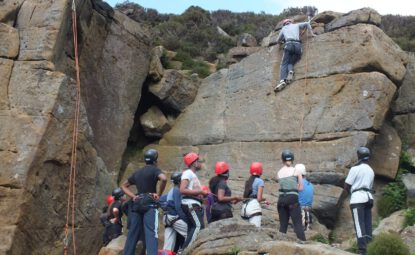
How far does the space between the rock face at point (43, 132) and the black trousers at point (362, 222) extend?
736 centimetres

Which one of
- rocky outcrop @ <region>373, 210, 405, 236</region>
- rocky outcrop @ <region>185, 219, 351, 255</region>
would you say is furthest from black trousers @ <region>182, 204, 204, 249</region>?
rocky outcrop @ <region>373, 210, 405, 236</region>

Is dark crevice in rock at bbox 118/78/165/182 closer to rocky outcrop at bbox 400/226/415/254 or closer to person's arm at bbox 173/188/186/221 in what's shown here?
person's arm at bbox 173/188/186/221

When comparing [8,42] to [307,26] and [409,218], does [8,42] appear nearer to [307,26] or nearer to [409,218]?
[307,26]

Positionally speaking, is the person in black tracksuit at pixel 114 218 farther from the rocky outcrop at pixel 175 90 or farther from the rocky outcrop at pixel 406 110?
the rocky outcrop at pixel 406 110

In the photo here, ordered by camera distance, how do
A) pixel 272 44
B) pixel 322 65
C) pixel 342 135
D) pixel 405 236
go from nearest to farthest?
pixel 405 236
pixel 342 135
pixel 322 65
pixel 272 44

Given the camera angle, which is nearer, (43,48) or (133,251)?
(133,251)

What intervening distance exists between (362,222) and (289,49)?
7.98 metres

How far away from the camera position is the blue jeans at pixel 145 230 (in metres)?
10.6

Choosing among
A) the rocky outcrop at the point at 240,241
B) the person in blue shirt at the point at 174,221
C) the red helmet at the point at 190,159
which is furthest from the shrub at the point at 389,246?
the red helmet at the point at 190,159

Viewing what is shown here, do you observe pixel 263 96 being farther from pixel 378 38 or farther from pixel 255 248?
pixel 255 248

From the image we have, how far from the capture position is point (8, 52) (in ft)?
50.1

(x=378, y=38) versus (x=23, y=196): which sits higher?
(x=378, y=38)

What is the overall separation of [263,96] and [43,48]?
22.7 feet

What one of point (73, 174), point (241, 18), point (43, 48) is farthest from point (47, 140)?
point (241, 18)
